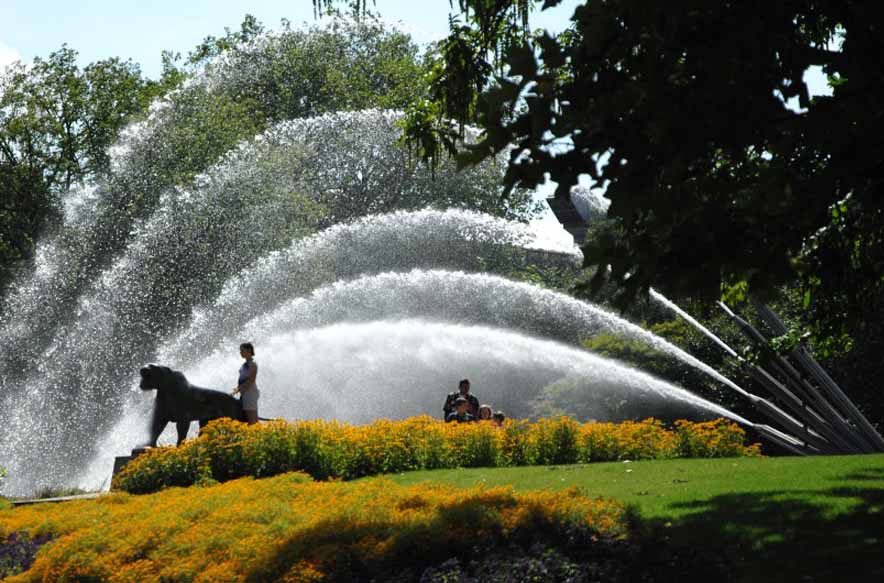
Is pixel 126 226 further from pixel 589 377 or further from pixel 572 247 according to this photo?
pixel 589 377

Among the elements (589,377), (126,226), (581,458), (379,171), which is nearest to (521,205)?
(379,171)

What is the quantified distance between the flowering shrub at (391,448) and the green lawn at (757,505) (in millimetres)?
949

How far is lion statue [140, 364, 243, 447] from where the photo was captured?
13172 mm

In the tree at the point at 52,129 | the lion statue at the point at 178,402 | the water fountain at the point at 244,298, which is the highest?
the tree at the point at 52,129

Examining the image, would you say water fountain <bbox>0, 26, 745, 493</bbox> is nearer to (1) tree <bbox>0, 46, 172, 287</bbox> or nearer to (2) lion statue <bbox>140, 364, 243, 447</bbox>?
(1) tree <bbox>0, 46, 172, 287</bbox>

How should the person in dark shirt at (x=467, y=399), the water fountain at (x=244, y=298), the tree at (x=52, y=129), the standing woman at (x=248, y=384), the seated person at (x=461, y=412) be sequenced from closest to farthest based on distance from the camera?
the standing woman at (x=248, y=384) < the seated person at (x=461, y=412) < the person in dark shirt at (x=467, y=399) < the water fountain at (x=244, y=298) < the tree at (x=52, y=129)

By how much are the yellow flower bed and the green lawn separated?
2.17 feet

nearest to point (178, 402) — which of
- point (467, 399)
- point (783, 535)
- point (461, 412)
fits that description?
point (461, 412)

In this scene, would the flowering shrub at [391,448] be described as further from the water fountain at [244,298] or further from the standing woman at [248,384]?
the water fountain at [244,298]

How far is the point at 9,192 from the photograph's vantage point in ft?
105

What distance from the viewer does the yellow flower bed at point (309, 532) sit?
7.00m

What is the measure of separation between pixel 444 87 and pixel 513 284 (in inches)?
628

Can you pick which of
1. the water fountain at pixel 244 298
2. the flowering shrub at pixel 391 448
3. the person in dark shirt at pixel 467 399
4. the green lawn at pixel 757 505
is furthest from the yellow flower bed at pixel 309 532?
the water fountain at pixel 244 298

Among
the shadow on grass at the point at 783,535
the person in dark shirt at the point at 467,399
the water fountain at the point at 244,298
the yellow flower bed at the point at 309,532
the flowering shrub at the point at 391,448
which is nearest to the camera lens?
the shadow on grass at the point at 783,535
